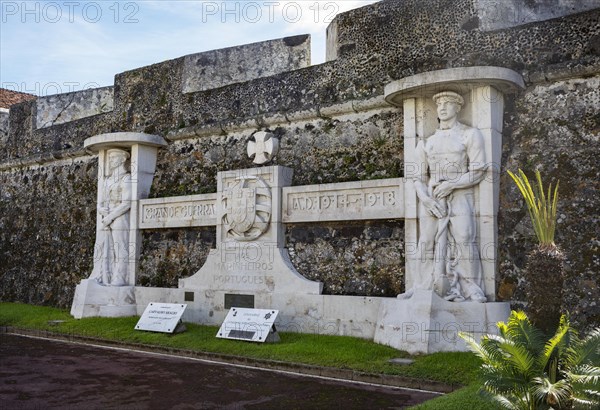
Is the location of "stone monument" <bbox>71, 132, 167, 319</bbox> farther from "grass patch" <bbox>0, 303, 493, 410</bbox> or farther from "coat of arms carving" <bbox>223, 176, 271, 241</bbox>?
"coat of arms carving" <bbox>223, 176, 271, 241</bbox>

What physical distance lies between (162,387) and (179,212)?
4.29m

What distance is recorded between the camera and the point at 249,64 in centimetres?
1070

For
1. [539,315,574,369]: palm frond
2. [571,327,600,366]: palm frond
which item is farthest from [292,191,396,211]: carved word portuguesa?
[571,327,600,366]: palm frond

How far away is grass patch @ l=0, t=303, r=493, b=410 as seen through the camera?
20.2 feet

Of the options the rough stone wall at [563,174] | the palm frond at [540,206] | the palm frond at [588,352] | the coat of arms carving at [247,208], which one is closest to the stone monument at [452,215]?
the rough stone wall at [563,174]

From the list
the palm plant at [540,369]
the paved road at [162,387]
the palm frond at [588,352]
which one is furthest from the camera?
the paved road at [162,387]

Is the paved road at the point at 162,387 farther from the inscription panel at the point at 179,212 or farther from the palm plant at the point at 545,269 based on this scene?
the inscription panel at the point at 179,212

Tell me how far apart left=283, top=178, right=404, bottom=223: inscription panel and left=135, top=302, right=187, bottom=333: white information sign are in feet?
6.57

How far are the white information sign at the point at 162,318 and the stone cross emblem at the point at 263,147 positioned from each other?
2344 millimetres

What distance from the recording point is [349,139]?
8.59 m

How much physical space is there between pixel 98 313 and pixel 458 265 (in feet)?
19.2

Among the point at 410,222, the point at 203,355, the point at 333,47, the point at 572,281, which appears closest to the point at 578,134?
the point at 572,281

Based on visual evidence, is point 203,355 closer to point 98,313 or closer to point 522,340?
point 98,313

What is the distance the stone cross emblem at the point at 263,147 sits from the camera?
361 inches
